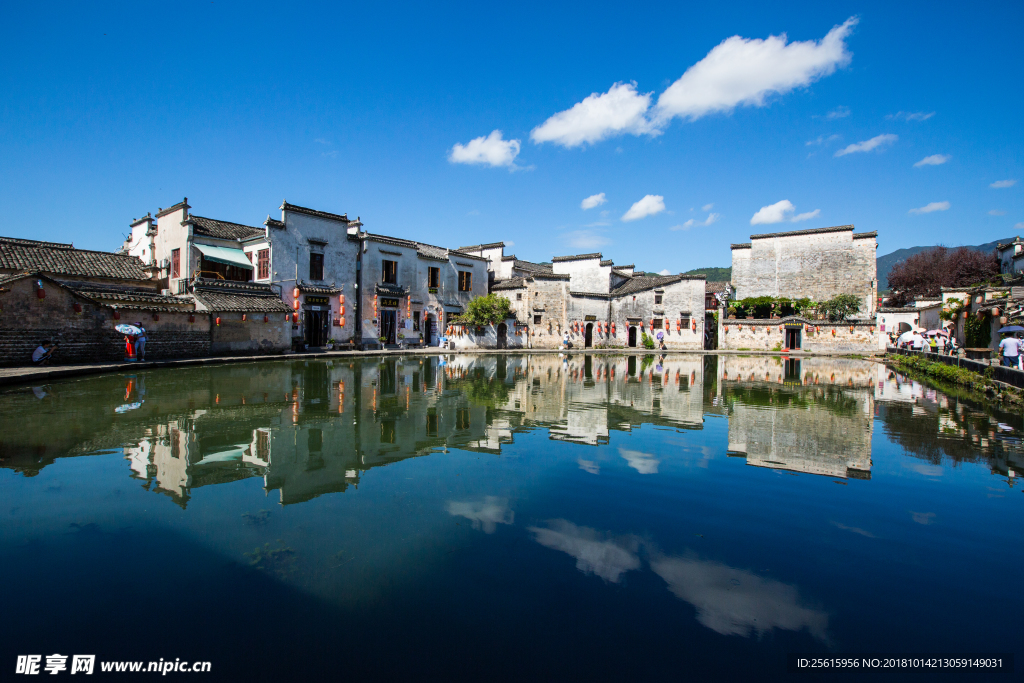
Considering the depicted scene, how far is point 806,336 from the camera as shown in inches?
1147

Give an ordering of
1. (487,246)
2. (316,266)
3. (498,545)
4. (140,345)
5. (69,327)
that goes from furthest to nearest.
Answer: (487,246), (316,266), (140,345), (69,327), (498,545)

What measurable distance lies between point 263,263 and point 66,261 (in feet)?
20.8

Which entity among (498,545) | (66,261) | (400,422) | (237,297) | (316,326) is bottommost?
(498,545)

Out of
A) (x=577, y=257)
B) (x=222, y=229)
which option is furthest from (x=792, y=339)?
(x=222, y=229)

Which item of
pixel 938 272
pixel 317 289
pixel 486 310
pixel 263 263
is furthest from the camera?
pixel 938 272

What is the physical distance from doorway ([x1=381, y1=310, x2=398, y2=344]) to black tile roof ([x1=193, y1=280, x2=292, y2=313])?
5372 mm

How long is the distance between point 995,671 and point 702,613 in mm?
1201

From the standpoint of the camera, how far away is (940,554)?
3189 mm

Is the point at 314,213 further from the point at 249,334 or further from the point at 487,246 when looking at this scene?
the point at 487,246

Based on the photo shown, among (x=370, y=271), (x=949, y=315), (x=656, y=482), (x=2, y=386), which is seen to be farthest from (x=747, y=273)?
(x=2, y=386)

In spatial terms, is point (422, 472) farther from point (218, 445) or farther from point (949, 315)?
point (949, 315)

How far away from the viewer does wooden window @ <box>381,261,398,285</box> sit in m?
25.1

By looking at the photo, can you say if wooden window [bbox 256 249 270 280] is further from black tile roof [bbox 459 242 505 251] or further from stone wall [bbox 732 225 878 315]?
stone wall [bbox 732 225 878 315]

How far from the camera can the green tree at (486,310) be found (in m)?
27.4
